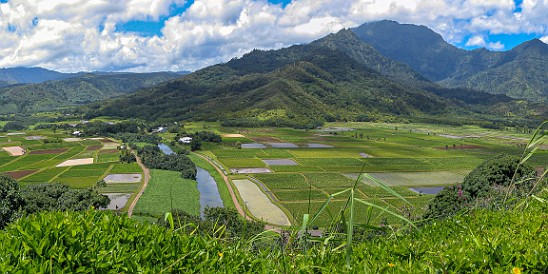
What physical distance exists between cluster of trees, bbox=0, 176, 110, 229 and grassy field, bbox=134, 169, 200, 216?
8.08 m

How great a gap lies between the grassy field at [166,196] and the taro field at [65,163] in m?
4.16

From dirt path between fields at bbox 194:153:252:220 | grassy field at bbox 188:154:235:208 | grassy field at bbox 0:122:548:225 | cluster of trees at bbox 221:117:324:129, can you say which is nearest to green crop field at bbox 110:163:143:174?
grassy field at bbox 0:122:548:225

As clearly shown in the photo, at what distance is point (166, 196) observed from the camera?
59.7 meters

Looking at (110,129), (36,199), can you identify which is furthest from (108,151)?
(36,199)

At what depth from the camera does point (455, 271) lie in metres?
3.77

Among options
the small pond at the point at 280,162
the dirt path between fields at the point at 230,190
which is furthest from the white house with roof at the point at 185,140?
the small pond at the point at 280,162

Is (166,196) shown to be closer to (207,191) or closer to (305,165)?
(207,191)

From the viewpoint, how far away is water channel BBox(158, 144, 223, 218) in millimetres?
56438

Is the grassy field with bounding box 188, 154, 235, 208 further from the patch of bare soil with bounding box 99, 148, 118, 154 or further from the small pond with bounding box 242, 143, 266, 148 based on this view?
the patch of bare soil with bounding box 99, 148, 118, 154

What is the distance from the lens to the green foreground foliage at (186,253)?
3562 mm

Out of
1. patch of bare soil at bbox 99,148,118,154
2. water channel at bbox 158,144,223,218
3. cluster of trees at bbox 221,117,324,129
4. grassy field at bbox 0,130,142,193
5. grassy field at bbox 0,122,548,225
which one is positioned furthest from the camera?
cluster of trees at bbox 221,117,324,129

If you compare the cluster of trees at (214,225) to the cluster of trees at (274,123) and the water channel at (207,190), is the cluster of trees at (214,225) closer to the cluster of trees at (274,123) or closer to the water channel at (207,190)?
the water channel at (207,190)

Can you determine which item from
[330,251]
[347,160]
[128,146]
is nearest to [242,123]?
[128,146]

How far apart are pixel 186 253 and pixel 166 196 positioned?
58.7 meters
